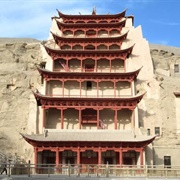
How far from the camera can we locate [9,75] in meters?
41.0

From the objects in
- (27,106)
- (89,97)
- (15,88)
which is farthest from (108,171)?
(15,88)

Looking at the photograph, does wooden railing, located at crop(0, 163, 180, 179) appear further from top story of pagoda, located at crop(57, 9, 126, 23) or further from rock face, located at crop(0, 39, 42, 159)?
top story of pagoda, located at crop(57, 9, 126, 23)

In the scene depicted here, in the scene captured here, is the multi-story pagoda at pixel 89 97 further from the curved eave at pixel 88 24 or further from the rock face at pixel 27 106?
the rock face at pixel 27 106

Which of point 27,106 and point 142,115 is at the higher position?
point 27,106

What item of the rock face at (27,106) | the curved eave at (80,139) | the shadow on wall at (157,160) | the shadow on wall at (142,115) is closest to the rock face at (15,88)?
the rock face at (27,106)

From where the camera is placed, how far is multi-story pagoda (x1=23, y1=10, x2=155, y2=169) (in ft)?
104

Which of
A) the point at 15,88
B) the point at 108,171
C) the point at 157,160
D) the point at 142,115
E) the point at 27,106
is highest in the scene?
the point at 15,88

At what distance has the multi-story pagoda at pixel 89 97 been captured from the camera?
31.7m

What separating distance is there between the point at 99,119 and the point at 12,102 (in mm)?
10136

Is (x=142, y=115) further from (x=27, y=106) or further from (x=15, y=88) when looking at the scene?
(x=15, y=88)

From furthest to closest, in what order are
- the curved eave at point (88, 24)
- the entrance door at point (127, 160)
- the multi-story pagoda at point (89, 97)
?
1. the curved eave at point (88, 24)
2. the entrance door at point (127, 160)
3. the multi-story pagoda at point (89, 97)

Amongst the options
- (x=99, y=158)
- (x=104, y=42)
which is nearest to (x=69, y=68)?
(x=104, y=42)

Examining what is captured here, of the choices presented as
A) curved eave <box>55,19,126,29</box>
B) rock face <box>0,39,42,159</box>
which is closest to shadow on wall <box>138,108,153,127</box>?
rock face <box>0,39,42,159</box>

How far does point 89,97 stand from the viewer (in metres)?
35.8
